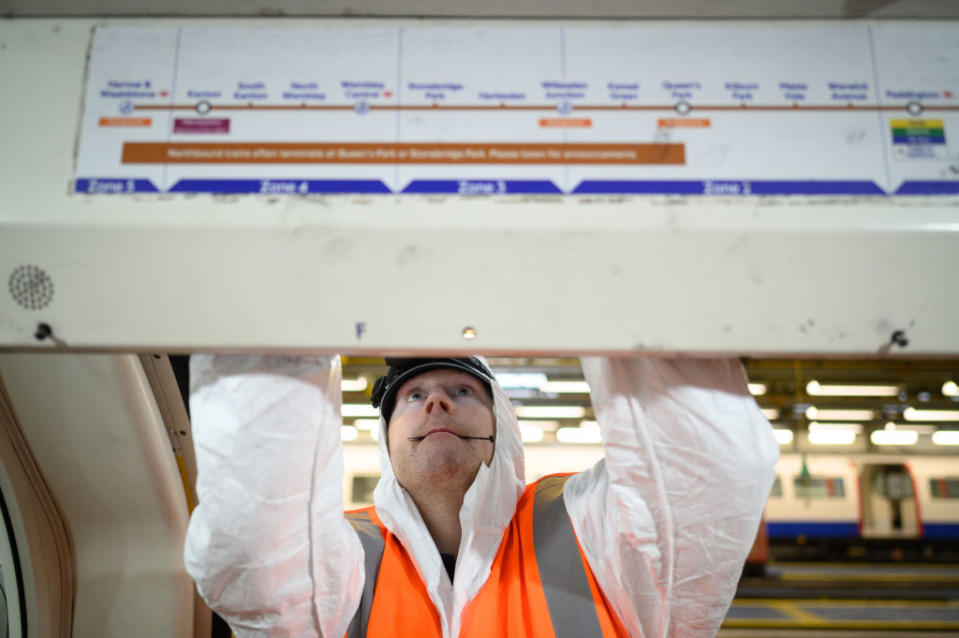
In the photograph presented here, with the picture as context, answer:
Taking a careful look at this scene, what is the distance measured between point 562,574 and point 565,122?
0.98 meters

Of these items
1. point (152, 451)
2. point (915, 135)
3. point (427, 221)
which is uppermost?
point (915, 135)

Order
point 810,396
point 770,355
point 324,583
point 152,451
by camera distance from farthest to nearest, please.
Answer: point 810,396
point 152,451
point 324,583
point 770,355

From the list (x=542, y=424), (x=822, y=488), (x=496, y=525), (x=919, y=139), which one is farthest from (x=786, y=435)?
(x=919, y=139)

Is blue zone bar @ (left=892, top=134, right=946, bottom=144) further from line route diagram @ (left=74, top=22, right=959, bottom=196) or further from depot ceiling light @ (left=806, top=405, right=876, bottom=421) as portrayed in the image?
depot ceiling light @ (left=806, top=405, right=876, bottom=421)

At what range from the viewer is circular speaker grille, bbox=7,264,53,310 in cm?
76

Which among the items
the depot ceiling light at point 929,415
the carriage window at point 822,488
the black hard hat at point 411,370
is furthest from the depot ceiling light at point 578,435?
the black hard hat at point 411,370

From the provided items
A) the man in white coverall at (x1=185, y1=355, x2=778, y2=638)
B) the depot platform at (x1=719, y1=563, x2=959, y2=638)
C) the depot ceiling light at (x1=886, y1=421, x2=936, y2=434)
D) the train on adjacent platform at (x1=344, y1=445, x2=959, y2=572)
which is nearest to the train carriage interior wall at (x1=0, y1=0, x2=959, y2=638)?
the man in white coverall at (x1=185, y1=355, x2=778, y2=638)

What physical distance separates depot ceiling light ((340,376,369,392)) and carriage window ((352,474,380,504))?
1.71 meters

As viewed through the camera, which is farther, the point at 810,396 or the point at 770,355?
the point at 810,396

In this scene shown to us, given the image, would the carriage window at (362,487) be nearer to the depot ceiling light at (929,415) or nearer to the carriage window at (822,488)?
the carriage window at (822,488)

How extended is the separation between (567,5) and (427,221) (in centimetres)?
37

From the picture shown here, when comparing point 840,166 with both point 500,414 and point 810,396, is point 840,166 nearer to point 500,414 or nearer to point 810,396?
point 500,414

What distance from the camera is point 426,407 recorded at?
1555mm

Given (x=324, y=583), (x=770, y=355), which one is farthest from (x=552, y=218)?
(x=324, y=583)
